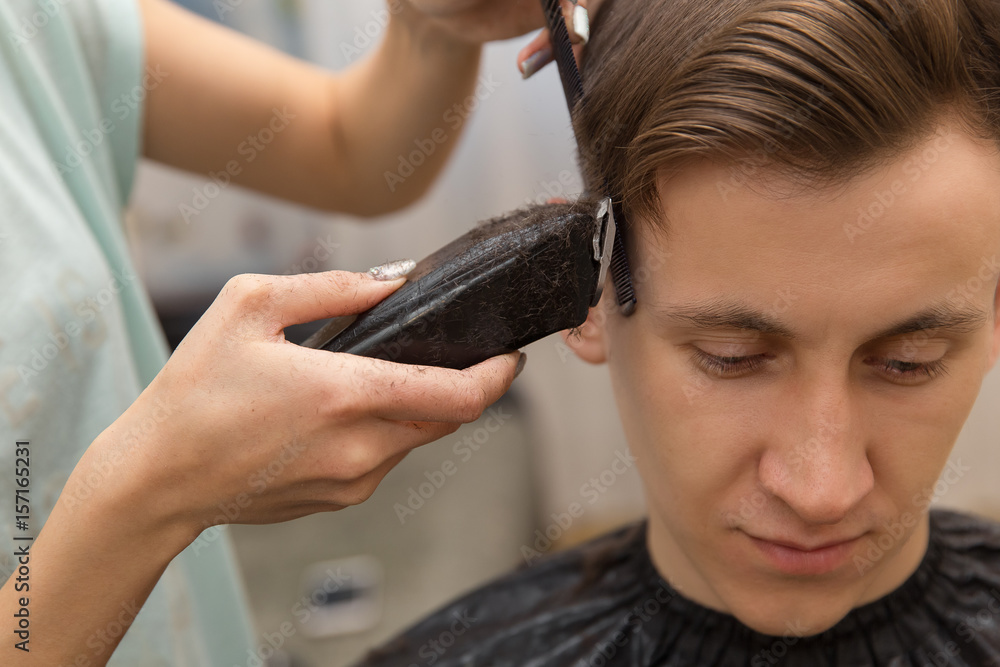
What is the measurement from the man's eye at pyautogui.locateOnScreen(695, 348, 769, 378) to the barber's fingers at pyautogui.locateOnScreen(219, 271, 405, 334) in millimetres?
355

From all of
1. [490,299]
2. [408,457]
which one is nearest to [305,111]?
[490,299]

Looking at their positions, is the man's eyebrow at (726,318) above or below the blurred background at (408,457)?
above

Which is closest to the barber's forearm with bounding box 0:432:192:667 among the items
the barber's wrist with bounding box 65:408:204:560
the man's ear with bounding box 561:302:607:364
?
the barber's wrist with bounding box 65:408:204:560

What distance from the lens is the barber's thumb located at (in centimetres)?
67

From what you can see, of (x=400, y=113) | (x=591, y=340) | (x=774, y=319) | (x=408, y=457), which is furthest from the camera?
(x=408, y=457)

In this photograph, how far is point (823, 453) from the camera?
762 millimetres

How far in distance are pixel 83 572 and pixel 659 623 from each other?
0.75m

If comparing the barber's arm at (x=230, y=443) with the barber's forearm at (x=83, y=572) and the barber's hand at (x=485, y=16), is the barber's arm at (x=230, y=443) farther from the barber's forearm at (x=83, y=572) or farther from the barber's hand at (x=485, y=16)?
the barber's hand at (x=485, y=16)

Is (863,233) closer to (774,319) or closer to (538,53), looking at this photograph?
(774,319)

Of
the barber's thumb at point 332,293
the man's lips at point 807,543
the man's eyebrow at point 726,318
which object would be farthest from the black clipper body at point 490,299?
the man's lips at point 807,543

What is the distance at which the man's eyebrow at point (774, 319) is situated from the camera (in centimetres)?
75

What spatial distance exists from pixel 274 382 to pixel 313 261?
1.82 meters

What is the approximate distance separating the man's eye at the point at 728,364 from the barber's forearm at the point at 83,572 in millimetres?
548

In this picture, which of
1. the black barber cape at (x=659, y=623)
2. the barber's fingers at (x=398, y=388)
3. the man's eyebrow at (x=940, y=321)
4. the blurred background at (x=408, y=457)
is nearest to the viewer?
the barber's fingers at (x=398, y=388)
